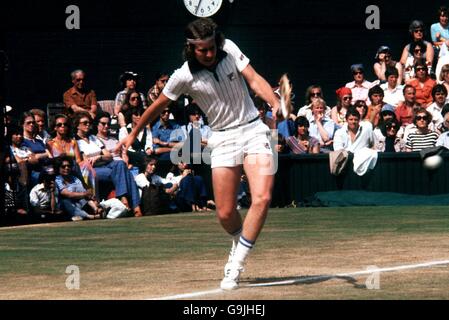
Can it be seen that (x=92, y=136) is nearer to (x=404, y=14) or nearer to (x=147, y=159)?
(x=147, y=159)

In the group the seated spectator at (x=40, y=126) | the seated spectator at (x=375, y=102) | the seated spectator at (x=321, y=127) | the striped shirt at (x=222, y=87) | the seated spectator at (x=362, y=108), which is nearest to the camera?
the striped shirt at (x=222, y=87)

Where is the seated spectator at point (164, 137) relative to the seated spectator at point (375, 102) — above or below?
below

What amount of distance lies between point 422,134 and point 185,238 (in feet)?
20.9

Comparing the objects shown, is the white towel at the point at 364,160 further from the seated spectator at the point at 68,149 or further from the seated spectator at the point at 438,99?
the seated spectator at the point at 68,149

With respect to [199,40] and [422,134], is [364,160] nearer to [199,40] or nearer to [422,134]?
[422,134]

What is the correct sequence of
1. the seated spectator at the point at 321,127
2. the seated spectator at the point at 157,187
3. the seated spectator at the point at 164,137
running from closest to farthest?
the seated spectator at the point at 157,187 → the seated spectator at the point at 164,137 → the seated spectator at the point at 321,127

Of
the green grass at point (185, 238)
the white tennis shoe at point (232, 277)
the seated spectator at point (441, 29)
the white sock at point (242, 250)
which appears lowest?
the green grass at point (185, 238)

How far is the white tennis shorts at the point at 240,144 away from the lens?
10.9 metres

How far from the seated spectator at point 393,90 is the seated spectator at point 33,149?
21.9ft

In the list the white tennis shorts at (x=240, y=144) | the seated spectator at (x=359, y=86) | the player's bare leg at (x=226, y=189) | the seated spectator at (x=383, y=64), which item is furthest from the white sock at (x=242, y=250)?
the seated spectator at (x=383, y=64)

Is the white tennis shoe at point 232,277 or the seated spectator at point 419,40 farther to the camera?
the seated spectator at point 419,40

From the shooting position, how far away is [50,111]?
901 inches
